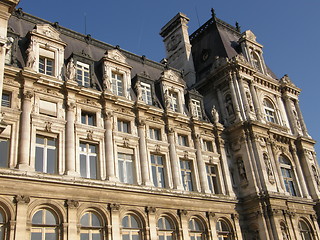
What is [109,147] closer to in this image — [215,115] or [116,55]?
[116,55]

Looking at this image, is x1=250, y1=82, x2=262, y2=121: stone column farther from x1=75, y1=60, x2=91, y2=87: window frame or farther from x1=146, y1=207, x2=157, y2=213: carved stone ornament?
x1=75, y1=60, x2=91, y2=87: window frame

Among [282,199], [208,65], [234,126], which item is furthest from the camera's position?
[208,65]

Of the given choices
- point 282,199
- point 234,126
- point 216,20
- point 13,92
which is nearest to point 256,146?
point 234,126

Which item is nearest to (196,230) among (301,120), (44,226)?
(44,226)

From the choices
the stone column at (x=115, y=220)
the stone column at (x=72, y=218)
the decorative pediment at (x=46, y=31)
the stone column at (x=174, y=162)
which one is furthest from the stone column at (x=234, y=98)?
the stone column at (x=72, y=218)

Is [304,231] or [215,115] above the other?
[215,115]

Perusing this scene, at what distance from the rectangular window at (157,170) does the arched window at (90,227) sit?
5942mm

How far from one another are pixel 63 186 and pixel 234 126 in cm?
1804

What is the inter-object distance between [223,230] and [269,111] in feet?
50.0

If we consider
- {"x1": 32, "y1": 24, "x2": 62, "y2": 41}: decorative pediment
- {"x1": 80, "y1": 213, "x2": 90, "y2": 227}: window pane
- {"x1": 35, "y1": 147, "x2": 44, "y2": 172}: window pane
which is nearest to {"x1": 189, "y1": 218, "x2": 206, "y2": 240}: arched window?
{"x1": 80, "y1": 213, "x2": 90, "y2": 227}: window pane

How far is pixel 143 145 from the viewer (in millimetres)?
27812

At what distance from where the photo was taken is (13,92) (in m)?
22.9

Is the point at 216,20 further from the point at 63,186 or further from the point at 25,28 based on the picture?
the point at 63,186

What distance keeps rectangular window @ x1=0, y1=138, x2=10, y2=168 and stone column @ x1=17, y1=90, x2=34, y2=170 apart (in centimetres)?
67
